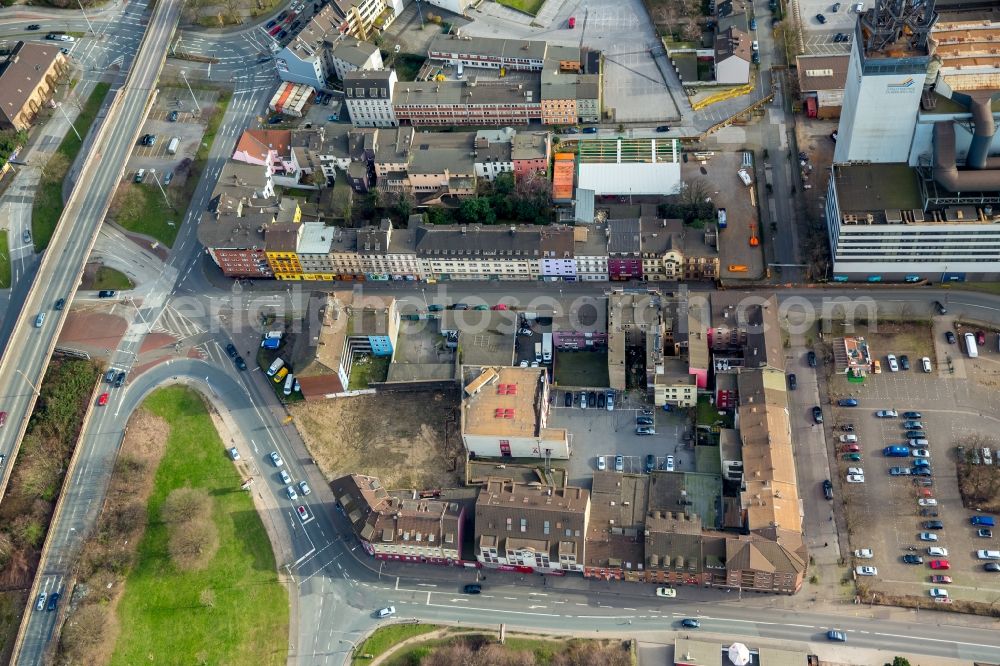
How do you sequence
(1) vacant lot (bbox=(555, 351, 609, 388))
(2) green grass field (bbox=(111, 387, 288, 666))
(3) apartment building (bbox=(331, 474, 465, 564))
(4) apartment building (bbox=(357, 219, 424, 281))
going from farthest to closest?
(4) apartment building (bbox=(357, 219, 424, 281))
(1) vacant lot (bbox=(555, 351, 609, 388))
(2) green grass field (bbox=(111, 387, 288, 666))
(3) apartment building (bbox=(331, 474, 465, 564))

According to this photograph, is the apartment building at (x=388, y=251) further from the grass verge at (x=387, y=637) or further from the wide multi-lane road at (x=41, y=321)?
the grass verge at (x=387, y=637)

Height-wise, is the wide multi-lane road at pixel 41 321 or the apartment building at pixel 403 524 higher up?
the wide multi-lane road at pixel 41 321

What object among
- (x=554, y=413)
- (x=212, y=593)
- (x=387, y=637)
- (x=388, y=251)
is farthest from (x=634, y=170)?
(x=212, y=593)

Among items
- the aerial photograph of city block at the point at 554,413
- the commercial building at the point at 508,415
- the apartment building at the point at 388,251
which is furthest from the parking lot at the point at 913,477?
the apartment building at the point at 388,251

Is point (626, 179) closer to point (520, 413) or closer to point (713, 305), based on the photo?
point (713, 305)

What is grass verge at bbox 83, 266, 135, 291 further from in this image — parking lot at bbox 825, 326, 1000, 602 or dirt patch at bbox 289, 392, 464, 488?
parking lot at bbox 825, 326, 1000, 602

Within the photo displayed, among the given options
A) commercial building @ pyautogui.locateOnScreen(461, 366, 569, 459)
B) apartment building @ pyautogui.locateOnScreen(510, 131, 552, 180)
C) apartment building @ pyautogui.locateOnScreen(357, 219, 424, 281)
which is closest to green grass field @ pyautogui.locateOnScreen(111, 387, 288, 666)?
commercial building @ pyautogui.locateOnScreen(461, 366, 569, 459)

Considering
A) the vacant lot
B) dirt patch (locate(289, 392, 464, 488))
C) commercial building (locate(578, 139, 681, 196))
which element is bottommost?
dirt patch (locate(289, 392, 464, 488))

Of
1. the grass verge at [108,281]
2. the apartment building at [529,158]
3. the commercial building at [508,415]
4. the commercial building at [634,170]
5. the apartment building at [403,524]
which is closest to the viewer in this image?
the apartment building at [403,524]
